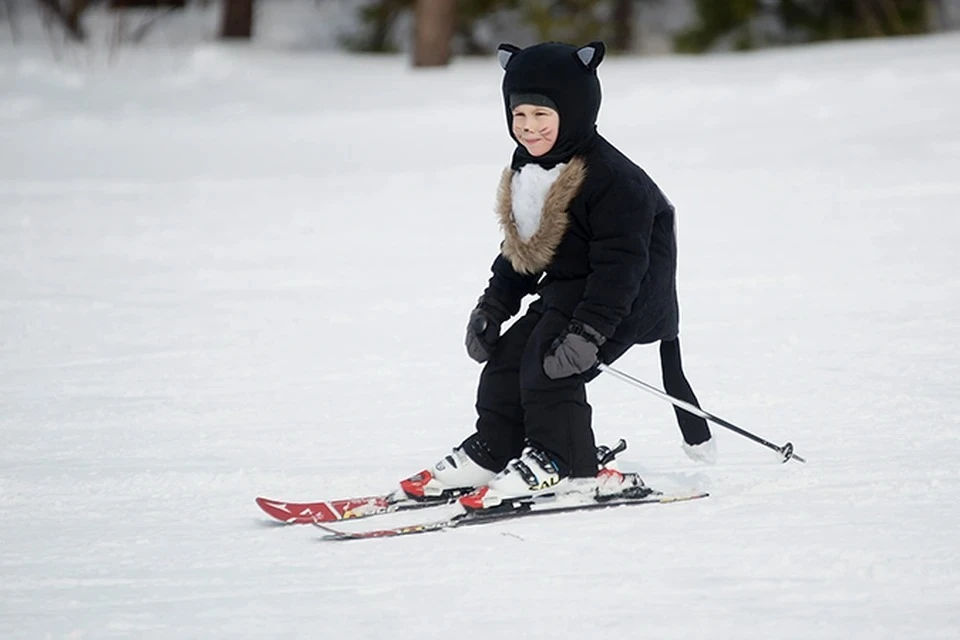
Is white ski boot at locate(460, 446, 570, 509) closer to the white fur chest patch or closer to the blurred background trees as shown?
the white fur chest patch

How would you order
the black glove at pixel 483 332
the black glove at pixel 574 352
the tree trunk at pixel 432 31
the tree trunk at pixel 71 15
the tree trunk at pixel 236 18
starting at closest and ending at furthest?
the black glove at pixel 574 352, the black glove at pixel 483 332, the tree trunk at pixel 432 31, the tree trunk at pixel 71 15, the tree trunk at pixel 236 18

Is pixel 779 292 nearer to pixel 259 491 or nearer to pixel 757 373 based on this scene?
pixel 757 373

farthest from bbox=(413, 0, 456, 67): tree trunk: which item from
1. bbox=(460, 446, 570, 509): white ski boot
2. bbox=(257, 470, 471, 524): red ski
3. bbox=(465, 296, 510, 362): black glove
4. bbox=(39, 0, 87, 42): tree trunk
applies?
bbox=(460, 446, 570, 509): white ski boot

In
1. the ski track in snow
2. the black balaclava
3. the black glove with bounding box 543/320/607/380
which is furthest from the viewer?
the black balaclava

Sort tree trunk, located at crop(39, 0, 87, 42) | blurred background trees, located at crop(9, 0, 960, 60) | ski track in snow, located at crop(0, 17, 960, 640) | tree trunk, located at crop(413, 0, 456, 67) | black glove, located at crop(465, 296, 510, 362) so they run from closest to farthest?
ski track in snow, located at crop(0, 17, 960, 640) < black glove, located at crop(465, 296, 510, 362) < tree trunk, located at crop(413, 0, 456, 67) < blurred background trees, located at crop(9, 0, 960, 60) < tree trunk, located at crop(39, 0, 87, 42)

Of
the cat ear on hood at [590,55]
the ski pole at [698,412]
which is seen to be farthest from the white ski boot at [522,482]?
the cat ear on hood at [590,55]

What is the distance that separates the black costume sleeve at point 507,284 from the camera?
3.90 metres

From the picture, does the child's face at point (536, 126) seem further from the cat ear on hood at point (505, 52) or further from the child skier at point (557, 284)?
the cat ear on hood at point (505, 52)

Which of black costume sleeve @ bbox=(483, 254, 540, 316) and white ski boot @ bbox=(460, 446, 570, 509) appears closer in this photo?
white ski boot @ bbox=(460, 446, 570, 509)

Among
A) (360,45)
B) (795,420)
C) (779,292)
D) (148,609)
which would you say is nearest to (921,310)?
(779,292)

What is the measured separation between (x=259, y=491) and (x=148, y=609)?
3.33 feet

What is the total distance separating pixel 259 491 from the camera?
413 centimetres

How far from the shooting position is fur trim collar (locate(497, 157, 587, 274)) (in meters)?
3.68

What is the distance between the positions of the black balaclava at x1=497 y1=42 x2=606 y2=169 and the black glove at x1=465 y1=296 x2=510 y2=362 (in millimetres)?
457
